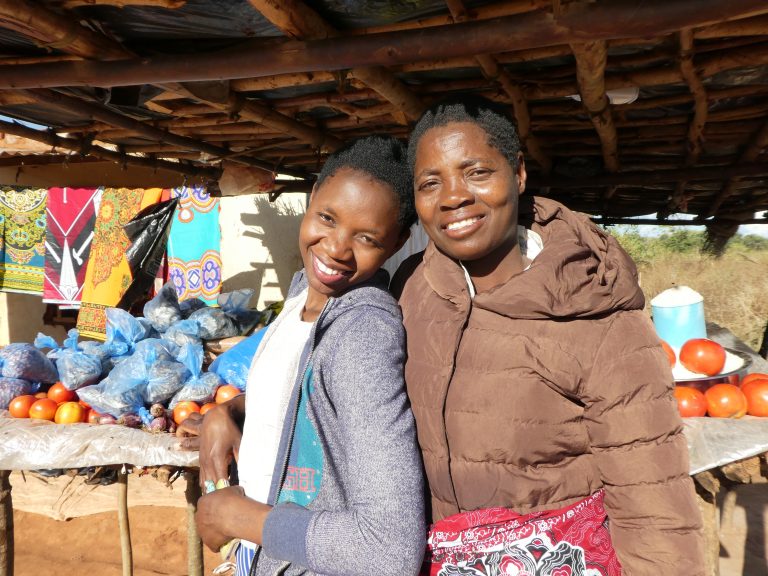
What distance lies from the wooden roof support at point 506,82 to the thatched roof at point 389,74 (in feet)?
0.04

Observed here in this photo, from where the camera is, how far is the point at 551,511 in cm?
124

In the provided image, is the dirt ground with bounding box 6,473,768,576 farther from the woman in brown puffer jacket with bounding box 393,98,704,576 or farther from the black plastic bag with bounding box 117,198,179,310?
the woman in brown puffer jacket with bounding box 393,98,704,576

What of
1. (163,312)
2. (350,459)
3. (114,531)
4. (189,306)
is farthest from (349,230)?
(114,531)

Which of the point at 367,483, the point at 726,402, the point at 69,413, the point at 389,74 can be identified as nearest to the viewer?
the point at 367,483

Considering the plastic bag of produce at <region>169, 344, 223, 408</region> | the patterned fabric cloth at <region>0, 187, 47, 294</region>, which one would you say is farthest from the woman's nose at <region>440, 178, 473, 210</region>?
the patterned fabric cloth at <region>0, 187, 47, 294</region>

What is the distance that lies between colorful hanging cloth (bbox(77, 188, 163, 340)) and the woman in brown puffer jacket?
423cm

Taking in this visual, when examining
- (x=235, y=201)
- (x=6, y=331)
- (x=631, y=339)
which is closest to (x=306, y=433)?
(x=631, y=339)

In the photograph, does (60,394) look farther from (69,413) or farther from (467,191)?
(467,191)

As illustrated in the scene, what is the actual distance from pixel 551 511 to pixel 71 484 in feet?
11.8

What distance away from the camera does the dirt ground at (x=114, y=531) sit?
3.85 meters

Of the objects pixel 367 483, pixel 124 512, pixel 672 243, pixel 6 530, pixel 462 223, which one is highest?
pixel 672 243

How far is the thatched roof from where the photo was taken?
1658mm

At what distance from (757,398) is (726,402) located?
21cm

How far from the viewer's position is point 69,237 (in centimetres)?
532
